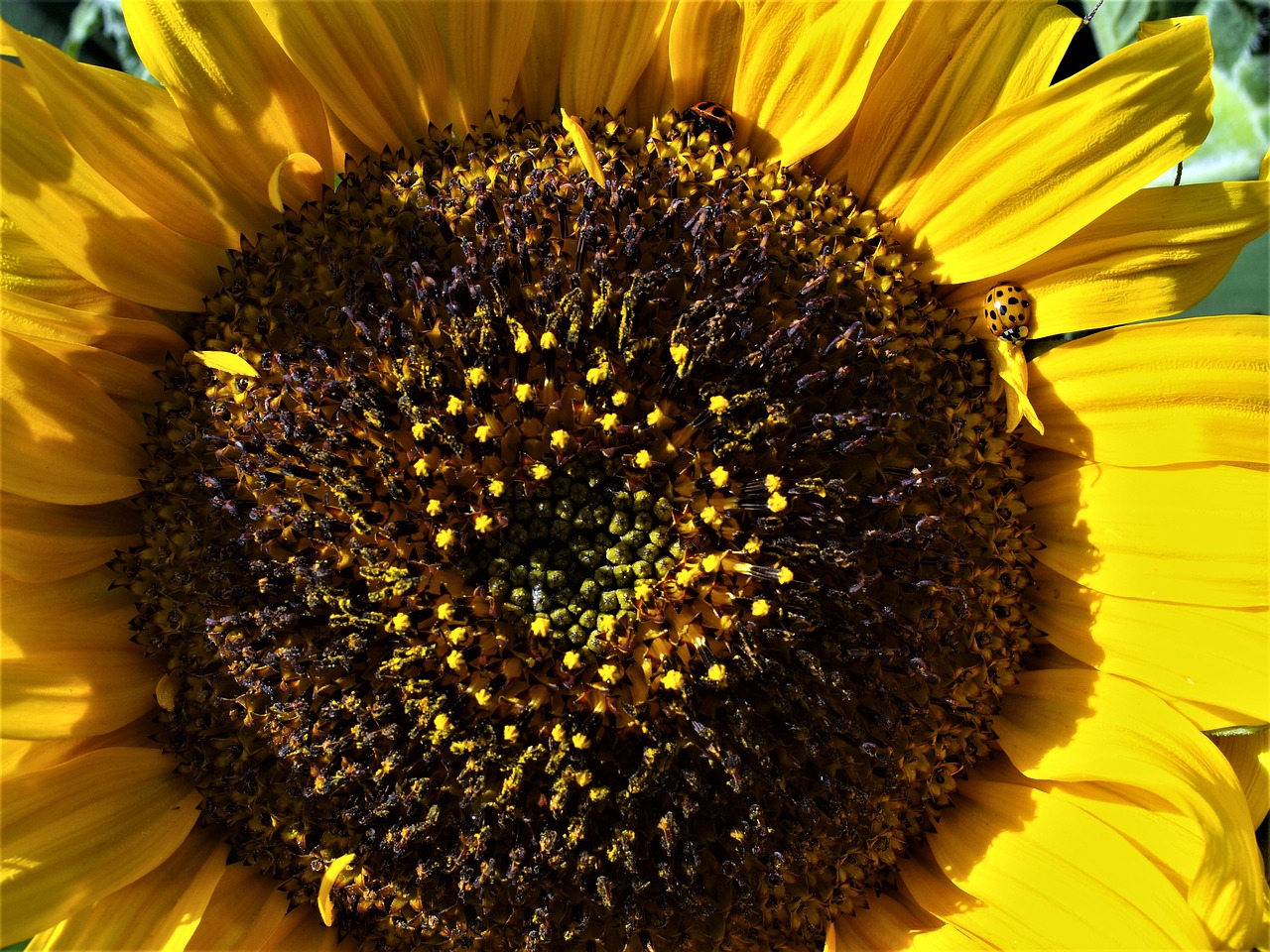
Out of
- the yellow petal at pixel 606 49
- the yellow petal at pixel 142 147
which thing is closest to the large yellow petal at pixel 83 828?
the yellow petal at pixel 142 147

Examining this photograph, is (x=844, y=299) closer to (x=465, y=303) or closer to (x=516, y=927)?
(x=465, y=303)

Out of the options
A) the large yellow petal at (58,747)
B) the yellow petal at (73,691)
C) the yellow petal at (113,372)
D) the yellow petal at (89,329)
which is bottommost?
the large yellow petal at (58,747)

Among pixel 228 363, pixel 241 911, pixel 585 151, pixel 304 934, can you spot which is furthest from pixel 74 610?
pixel 585 151

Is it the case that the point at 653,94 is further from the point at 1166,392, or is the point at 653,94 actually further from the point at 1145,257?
the point at 1166,392

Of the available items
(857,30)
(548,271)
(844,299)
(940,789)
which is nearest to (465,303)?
(548,271)

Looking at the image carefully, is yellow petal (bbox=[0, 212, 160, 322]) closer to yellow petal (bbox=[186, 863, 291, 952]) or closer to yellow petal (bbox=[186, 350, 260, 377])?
yellow petal (bbox=[186, 350, 260, 377])

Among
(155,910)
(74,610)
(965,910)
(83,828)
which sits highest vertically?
(965,910)

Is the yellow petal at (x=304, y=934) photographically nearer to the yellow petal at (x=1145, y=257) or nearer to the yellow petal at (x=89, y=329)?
the yellow petal at (x=89, y=329)
